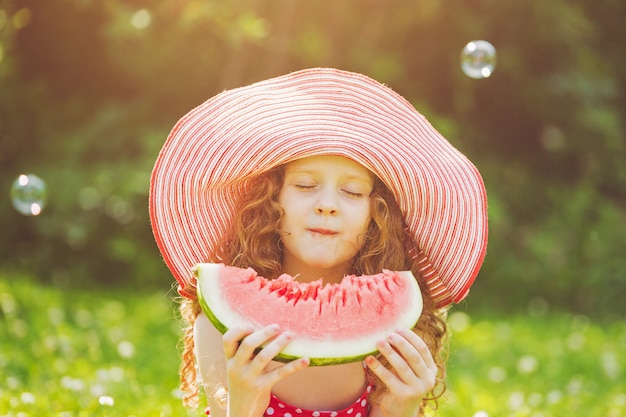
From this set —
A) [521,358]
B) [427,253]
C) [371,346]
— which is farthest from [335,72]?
[521,358]

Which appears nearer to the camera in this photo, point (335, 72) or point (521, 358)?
point (335, 72)

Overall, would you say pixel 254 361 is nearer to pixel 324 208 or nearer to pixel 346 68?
pixel 324 208

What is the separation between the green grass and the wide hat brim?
27.3 inches

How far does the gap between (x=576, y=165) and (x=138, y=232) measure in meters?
4.48

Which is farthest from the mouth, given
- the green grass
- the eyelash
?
the green grass

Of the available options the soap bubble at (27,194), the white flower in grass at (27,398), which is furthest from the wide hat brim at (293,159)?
the soap bubble at (27,194)

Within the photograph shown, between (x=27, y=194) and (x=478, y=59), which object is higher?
(x=478, y=59)

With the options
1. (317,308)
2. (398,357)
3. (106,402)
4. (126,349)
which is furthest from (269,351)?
(126,349)

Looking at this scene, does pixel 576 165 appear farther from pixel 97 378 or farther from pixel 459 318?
pixel 97 378

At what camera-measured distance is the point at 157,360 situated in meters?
4.45

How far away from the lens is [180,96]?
7566mm

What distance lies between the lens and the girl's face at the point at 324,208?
234 centimetres

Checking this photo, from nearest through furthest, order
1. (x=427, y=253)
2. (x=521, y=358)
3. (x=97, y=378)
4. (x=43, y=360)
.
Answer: (x=427, y=253) < (x=97, y=378) < (x=43, y=360) < (x=521, y=358)

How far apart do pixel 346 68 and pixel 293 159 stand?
16.6 feet
